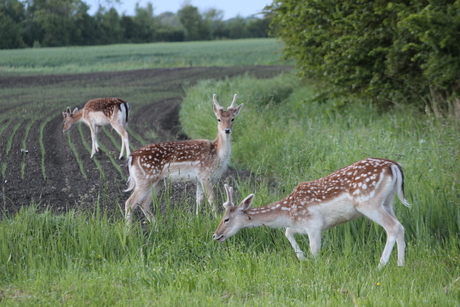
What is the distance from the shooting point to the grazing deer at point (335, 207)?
6.39 meters

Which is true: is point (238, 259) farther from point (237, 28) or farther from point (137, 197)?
point (237, 28)

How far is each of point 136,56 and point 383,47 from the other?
14.6 m

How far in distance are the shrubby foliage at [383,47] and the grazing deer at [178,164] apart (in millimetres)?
4180

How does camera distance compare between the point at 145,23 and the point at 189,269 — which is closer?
the point at 189,269

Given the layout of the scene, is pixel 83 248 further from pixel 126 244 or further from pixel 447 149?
pixel 447 149

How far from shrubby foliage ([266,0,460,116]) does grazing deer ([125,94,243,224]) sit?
418 cm

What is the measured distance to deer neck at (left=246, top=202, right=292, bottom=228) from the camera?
6.77m

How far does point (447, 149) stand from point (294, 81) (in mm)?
16353

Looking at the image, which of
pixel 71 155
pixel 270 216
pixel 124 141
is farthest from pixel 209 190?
pixel 71 155

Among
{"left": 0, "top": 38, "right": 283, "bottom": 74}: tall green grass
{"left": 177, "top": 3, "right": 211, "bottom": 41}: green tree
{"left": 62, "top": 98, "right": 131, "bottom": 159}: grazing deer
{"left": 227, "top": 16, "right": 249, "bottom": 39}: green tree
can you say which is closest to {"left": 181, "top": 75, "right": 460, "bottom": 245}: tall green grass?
{"left": 62, "top": 98, "right": 131, "bottom": 159}: grazing deer

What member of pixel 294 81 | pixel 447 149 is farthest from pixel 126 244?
pixel 294 81

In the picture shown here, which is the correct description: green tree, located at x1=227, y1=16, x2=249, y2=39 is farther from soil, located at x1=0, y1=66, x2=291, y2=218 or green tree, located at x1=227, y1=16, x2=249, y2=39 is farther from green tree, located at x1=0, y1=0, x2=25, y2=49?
green tree, located at x1=0, y1=0, x2=25, y2=49

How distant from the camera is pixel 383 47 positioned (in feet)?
42.3

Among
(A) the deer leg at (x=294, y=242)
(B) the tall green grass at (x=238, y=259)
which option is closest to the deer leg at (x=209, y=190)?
(B) the tall green grass at (x=238, y=259)
